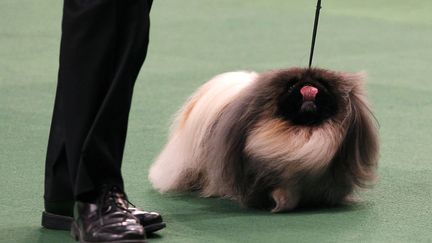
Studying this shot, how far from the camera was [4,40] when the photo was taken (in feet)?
18.5

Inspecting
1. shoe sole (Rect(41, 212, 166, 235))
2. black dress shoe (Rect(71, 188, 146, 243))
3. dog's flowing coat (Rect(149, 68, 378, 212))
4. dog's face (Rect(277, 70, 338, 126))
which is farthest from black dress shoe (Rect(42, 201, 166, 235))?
dog's face (Rect(277, 70, 338, 126))

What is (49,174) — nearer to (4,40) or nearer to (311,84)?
(311,84)

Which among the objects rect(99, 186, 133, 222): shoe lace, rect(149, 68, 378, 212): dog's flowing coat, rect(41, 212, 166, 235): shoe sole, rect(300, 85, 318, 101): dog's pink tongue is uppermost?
rect(300, 85, 318, 101): dog's pink tongue

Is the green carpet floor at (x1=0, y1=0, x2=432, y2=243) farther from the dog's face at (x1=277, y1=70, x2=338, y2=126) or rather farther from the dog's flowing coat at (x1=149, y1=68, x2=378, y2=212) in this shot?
the dog's face at (x1=277, y1=70, x2=338, y2=126)

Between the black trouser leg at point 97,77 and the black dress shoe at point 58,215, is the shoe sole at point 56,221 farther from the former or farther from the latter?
the black trouser leg at point 97,77

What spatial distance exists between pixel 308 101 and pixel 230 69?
229 cm

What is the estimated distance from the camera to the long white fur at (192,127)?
2.81m

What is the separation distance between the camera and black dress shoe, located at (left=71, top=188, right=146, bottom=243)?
2303 millimetres

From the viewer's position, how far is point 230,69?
4.89m

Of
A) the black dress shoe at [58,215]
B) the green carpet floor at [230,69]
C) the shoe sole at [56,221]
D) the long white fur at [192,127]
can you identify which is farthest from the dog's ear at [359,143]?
the shoe sole at [56,221]

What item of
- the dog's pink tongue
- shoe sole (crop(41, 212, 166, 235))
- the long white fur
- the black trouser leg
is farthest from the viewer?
the long white fur

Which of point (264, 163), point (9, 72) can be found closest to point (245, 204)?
point (264, 163)

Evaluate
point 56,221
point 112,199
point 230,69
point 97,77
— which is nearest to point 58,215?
point 56,221

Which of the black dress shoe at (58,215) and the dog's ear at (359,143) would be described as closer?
the black dress shoe at (58,215)
